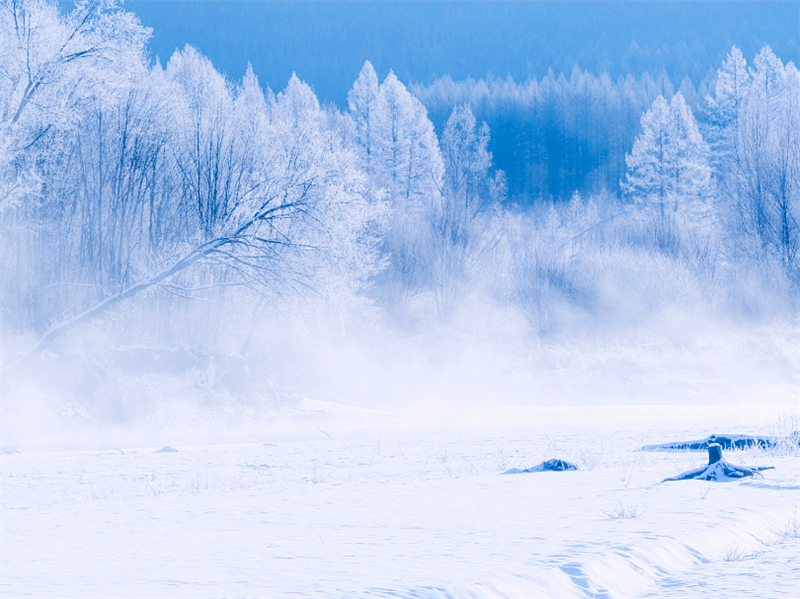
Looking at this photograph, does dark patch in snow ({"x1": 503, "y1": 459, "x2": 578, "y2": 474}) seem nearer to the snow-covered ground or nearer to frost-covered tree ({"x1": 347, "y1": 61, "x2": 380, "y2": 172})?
the snow-covered ground

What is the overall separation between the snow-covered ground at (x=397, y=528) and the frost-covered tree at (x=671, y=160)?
137 feet

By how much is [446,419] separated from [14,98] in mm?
12124

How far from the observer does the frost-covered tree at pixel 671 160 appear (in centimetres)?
5291

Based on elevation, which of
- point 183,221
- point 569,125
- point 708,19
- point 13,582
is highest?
point 708,19

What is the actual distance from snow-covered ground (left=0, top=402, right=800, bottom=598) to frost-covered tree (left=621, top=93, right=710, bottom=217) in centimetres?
4167

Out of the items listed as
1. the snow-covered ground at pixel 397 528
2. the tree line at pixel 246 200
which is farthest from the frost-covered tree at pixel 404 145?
the snow-covered ground at pixel 397 528

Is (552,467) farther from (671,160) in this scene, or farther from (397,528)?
(671,160)

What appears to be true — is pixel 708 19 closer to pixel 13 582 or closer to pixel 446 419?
pixel 446 419

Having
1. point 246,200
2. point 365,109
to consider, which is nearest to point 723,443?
point 246,200

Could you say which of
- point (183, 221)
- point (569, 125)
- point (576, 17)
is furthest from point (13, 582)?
point (576, 17)

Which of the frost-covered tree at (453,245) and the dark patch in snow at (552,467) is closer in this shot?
the dark patch in snow at (552,467)

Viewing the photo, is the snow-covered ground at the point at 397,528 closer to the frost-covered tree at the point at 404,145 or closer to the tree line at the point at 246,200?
the tree line at the point at 246,200

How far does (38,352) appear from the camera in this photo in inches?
793

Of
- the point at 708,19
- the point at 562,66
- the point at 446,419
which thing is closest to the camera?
the point at 446,419
